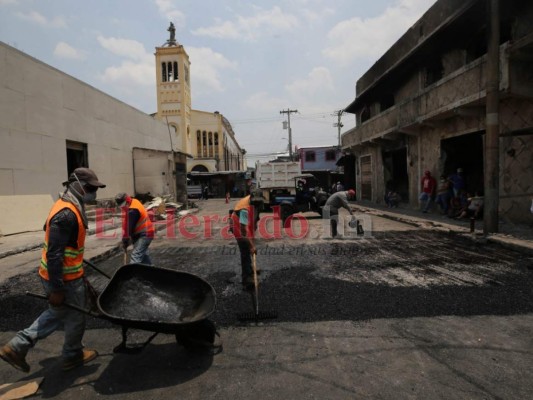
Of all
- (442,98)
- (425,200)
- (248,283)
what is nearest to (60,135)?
(248,283)

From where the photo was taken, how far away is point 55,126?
12688mm

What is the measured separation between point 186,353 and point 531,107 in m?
10.5

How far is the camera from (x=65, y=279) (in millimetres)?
3186

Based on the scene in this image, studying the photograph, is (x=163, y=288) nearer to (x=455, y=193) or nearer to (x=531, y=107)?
(x=531, y=107)

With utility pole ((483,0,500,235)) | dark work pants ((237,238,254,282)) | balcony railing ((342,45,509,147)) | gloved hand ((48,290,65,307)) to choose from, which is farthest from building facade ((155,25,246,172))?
gloved hand ((48,290,65,307))

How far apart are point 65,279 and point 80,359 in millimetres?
733

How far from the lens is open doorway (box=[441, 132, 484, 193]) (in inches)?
544

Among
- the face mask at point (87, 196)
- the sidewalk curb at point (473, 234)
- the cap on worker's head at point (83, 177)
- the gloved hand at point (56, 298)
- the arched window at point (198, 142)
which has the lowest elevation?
the sidewalk curb at point (473, 234)

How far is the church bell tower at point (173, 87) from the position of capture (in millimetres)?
43625

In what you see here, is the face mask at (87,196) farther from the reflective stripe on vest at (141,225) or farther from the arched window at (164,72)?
the arched window at (164,72)

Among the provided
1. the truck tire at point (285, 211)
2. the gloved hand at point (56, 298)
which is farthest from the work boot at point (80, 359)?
the truck tire at point (285, 211)

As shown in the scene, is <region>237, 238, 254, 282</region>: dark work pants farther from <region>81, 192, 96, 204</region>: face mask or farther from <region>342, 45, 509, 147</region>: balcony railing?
<region>342, 45, 509, 147</region>: balcony railing

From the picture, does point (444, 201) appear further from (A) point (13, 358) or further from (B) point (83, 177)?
(A) point (13, 358)

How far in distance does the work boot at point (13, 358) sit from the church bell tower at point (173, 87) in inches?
1645
